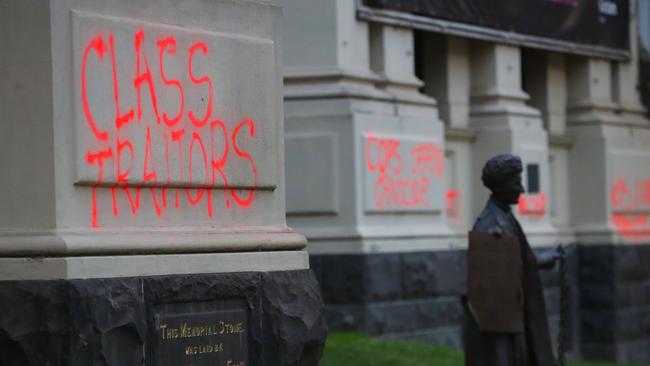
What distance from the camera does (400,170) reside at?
17.1 meters

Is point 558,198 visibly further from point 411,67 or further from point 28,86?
point 28,86

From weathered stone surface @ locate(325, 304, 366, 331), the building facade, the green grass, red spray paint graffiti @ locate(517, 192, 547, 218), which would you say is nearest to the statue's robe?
the green grass

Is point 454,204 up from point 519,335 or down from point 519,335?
up

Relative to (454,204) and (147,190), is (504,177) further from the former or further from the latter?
(454,204)

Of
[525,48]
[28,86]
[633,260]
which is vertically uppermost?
[525,48]

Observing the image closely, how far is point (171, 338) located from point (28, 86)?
1.56 metres

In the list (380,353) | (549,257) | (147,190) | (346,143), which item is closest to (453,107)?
(346,143)

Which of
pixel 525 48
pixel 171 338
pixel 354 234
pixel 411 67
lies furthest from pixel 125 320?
pixel 525 48

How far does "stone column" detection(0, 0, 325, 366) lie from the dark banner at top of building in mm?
7935

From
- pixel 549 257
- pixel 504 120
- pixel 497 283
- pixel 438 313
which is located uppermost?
pixel 504 120

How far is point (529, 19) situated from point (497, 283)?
1054 cm

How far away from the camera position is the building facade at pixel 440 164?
16.4 meters

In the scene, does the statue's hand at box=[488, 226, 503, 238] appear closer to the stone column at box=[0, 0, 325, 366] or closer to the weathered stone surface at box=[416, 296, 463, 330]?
the stone column at box=[0, 0, 325, 366]

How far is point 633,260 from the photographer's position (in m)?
22.2
